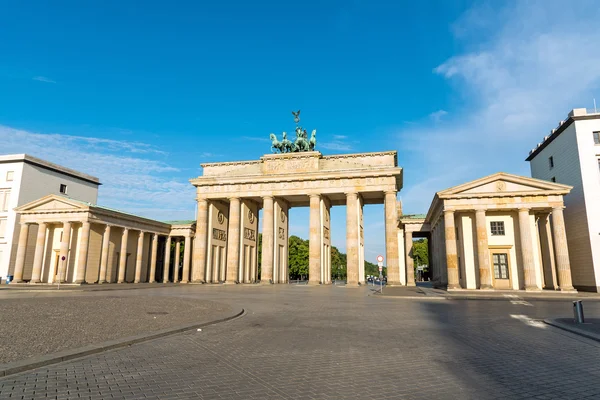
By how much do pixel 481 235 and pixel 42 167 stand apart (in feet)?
198

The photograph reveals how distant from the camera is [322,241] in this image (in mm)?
47844

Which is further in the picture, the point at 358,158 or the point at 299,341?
the point at 358,158

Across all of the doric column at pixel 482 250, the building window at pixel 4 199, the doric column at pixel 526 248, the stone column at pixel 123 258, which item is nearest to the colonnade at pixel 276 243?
the stone column at pixel 123 258

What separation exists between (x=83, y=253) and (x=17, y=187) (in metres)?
17.2

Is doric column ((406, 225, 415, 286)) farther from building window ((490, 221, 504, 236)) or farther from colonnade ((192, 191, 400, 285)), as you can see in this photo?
building window ((490, 221, 504, 236))

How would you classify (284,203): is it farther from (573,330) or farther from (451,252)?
(573,330)

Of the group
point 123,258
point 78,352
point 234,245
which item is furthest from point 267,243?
point 78,352

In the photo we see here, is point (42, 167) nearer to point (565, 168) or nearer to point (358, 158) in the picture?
point (358, 158)

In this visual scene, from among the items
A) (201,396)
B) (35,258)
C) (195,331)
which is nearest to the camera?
(201,396)

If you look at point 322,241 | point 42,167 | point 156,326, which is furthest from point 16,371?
point 42,167

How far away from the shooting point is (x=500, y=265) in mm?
34562

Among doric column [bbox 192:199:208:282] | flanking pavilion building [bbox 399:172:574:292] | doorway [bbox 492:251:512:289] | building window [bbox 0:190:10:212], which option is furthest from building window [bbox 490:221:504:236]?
building window [bbox 0:190:10:212]

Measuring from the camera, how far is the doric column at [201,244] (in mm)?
49781

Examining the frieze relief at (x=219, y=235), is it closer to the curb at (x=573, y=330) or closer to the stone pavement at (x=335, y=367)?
the stone pavement at (x=335, y=367)
